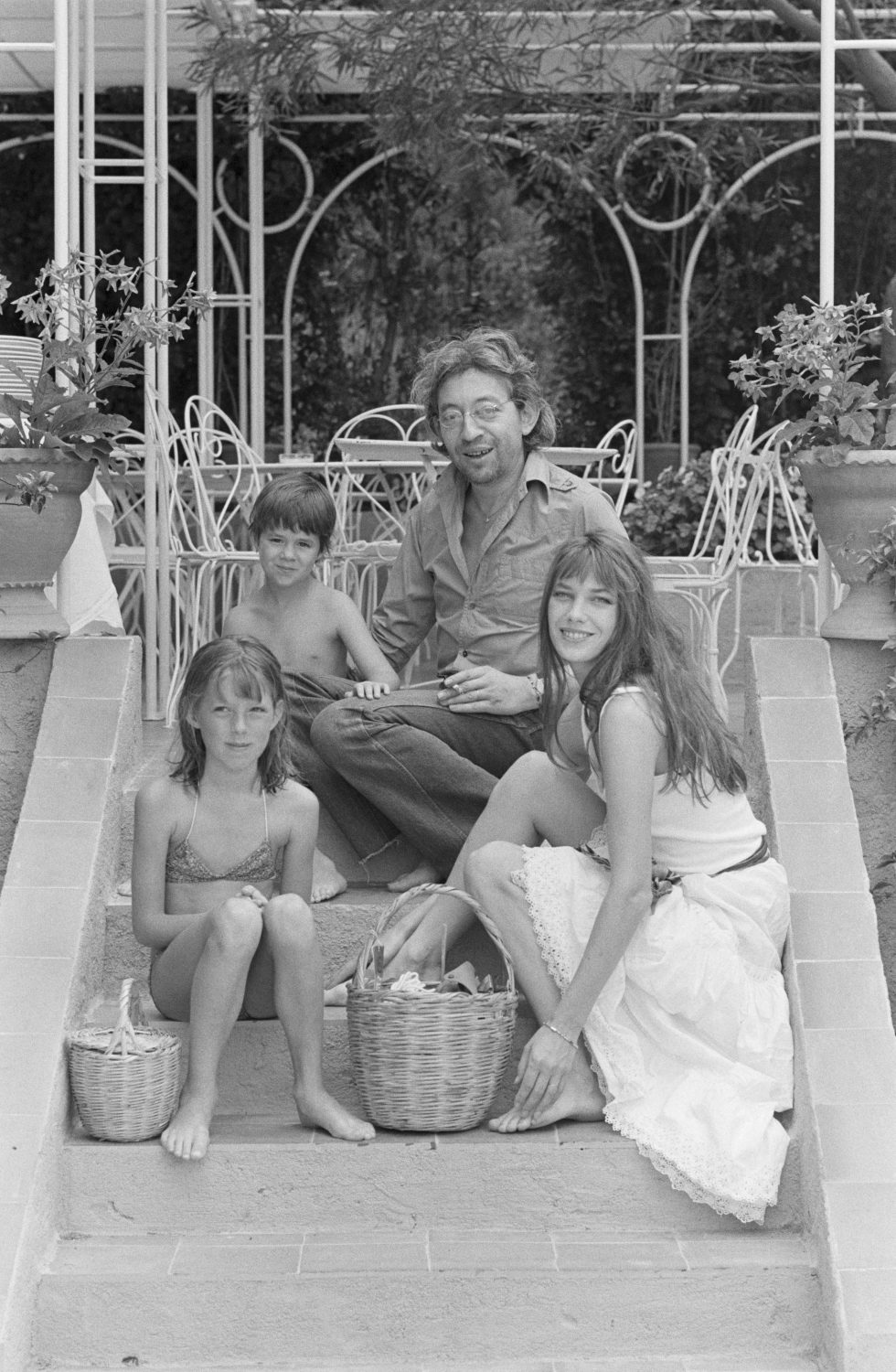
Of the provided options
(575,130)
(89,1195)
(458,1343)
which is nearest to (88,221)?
(89,1195)

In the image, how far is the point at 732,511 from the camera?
5.73 metres

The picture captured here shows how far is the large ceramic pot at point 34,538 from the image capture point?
12.4ft

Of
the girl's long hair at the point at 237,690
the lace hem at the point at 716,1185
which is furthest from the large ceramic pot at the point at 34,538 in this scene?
the lace hem at the point at 716,1185

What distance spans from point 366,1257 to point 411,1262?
80 mm

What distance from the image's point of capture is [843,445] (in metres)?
3.82

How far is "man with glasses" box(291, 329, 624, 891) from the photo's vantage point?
3.69 m

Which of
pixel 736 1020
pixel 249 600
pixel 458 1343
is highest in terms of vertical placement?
pixel 249 600

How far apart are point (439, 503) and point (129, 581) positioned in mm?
3003

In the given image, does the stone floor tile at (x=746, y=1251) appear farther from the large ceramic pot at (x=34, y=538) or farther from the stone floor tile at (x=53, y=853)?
the large ceramic pot at (x=34, y=538)

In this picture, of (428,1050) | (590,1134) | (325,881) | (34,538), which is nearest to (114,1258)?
(428,1050)

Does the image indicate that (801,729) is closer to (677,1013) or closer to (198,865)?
(677,1013)

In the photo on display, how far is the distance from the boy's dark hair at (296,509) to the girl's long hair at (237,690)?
0.67 meters

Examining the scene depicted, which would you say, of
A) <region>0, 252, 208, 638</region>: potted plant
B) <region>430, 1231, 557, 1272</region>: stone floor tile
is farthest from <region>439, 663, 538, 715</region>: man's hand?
<region>430, 1231, 557, 1272</region>: stone floor tile

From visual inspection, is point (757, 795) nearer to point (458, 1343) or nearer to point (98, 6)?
point (458, 1343)
